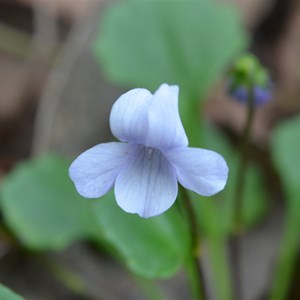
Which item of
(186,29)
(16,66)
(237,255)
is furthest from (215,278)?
(16,66)

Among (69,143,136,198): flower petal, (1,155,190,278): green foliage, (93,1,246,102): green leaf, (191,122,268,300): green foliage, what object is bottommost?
(191,122,268,300): green foliage

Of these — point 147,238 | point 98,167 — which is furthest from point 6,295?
point 147,238

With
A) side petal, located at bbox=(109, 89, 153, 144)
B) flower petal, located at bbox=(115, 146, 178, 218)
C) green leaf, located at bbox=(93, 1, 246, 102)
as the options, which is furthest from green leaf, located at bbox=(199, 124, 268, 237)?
side petal, located at bbox=(109, 89, 153, 144)

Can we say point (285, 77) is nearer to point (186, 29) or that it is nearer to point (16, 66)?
point (186, 29)

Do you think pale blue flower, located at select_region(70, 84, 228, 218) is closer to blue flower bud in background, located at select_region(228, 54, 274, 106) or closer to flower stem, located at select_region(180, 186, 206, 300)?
flower stem, located at select_region(180, 186, 206, 300)

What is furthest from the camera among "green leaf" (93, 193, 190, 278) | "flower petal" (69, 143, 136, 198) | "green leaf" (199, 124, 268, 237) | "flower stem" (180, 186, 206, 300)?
"green leaf" (199, 124, 268, 237)

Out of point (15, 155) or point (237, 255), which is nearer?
point (237, 255)

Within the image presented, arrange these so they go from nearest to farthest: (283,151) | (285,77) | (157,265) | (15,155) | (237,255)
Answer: (157,265)
(237,255)
(283,151)
(15,155)
(285,77)
